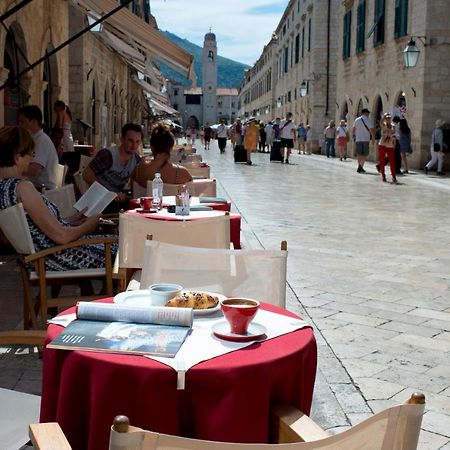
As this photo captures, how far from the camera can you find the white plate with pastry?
246 centimetres

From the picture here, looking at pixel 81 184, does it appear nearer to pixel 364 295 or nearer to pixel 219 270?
pixel 364 295

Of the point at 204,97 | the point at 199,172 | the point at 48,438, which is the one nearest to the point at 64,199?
the point at 48,438

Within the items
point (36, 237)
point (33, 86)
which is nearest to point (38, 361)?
point (36, 237)

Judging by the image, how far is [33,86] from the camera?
37.4 ft

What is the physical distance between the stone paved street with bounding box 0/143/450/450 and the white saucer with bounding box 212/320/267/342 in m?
1.08

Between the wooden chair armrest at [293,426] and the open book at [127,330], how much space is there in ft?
1.19

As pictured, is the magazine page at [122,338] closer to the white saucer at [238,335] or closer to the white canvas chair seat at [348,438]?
the white saucer at [238,335]

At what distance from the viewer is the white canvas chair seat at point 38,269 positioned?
3977 millimetres

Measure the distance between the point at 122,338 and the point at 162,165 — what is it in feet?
15.1

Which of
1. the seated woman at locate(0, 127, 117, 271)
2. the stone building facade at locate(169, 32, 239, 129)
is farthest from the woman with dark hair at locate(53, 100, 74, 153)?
the stone building facade at locate(169, 32, 239, 129)

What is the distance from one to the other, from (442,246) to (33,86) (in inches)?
279

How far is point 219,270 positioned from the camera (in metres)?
3.12

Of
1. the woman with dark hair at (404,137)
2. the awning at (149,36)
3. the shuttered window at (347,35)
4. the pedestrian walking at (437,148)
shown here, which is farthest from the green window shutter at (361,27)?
the awning at (149,36)

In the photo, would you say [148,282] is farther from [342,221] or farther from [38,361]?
[342,221]
